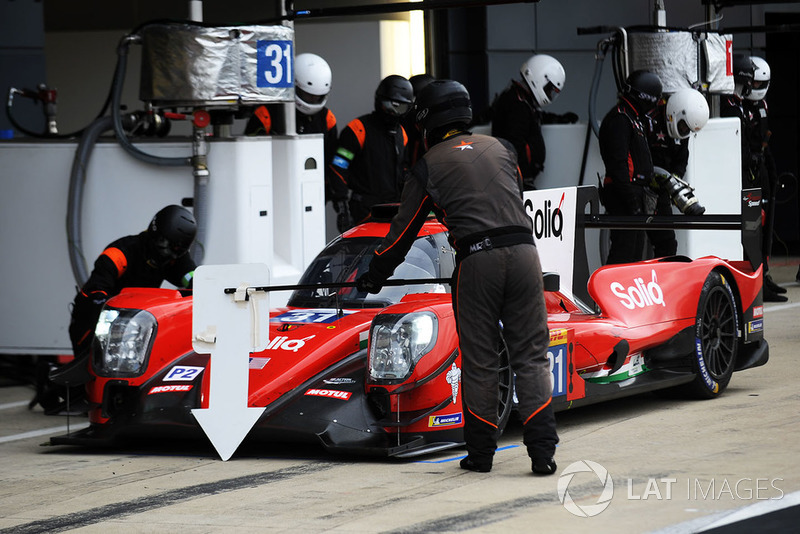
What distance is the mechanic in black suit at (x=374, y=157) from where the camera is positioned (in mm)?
11633

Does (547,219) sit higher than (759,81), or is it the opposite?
(759,81)

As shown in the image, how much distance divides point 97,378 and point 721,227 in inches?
144

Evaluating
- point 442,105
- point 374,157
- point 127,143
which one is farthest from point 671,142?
point 442,105

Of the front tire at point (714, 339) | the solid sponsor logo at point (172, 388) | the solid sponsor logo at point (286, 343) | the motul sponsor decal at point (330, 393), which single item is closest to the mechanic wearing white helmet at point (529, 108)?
Result: the front tire at point (714, 339)

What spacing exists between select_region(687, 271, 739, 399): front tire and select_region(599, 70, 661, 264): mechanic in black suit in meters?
2.32

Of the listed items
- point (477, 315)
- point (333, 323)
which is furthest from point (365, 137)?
point (477, 315)

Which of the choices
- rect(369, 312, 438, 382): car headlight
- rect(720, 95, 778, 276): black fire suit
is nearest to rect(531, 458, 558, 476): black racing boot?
rect(369, 312, 438, 382): car headlight

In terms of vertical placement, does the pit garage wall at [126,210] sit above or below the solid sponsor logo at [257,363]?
above

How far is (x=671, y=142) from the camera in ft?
40.1

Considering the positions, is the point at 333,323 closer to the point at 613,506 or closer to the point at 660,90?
the point at 613,506

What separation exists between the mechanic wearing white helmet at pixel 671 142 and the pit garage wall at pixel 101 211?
9.87 feet

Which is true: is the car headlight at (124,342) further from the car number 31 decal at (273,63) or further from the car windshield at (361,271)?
the car number 31 decal at (273,63)

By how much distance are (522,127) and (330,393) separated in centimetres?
620

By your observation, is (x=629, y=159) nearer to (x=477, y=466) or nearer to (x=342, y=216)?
(x=342, y=216)
